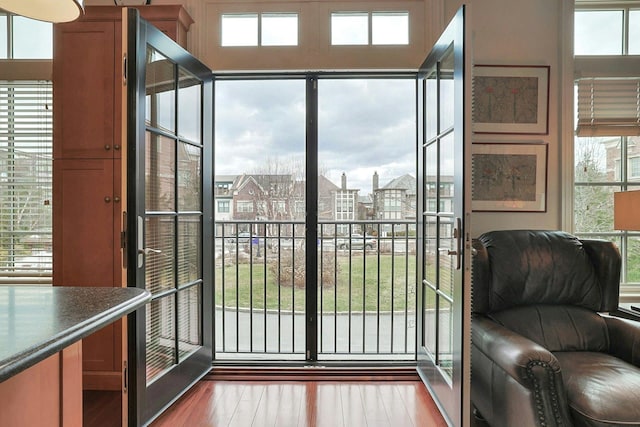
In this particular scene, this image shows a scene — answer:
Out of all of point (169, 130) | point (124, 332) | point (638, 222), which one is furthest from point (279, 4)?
point (638, 222)

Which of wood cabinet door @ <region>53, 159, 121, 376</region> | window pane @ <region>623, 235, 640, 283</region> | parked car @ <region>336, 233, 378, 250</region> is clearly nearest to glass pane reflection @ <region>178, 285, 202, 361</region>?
wood cabinet door @ <region>53, 159, 121, 376</region>

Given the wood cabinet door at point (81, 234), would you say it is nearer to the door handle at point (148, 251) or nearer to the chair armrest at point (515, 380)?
the door handle at point (148, 251)

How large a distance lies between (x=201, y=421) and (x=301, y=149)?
1925 millimetres

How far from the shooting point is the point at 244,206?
331 cm

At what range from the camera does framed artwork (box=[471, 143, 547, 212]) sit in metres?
2.51

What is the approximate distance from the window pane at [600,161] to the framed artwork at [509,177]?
1.19ft

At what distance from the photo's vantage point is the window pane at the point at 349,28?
102 inches

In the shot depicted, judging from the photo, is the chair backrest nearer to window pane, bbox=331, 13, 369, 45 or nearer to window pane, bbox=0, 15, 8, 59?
window pane, bbox=331, 13, 369, 45

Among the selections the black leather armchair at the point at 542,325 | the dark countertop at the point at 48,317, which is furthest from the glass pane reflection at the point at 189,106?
the black leather armchair at the point at 542,325

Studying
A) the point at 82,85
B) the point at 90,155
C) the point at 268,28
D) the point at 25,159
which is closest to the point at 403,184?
the point at 268,28

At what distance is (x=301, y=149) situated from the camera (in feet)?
9.60

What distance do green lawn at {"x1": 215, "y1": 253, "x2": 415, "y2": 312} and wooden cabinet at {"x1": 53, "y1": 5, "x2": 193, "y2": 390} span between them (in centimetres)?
121

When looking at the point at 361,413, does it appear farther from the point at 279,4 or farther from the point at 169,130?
the point at 279,4

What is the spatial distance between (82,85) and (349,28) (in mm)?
1775
